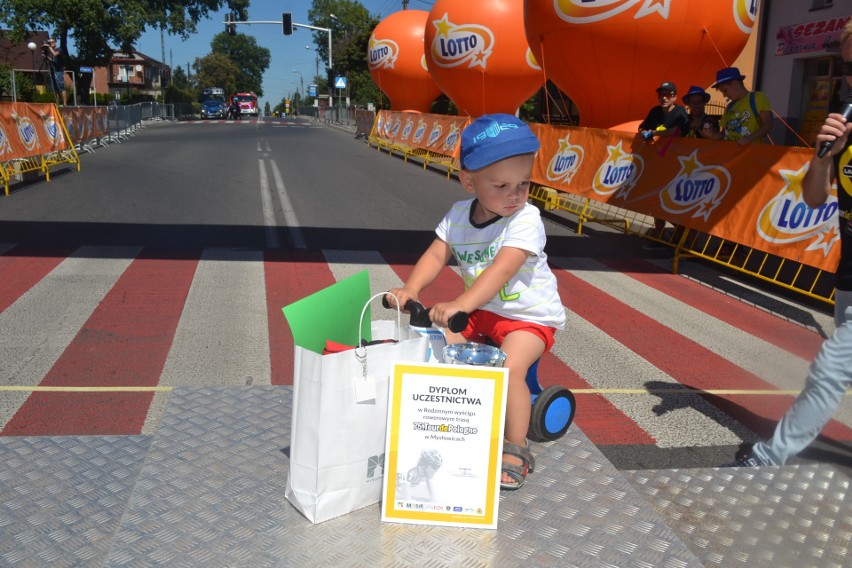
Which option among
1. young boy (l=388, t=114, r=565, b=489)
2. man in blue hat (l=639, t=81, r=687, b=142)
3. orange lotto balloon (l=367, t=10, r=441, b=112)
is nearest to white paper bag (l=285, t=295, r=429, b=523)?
young boy (l=388, t=114, r=565, b=489)

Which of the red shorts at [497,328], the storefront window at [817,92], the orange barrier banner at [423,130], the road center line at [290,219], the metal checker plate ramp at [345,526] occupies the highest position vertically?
the storefront window at [817,92]

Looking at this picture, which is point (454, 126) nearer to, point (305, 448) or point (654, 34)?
point (654, 34)

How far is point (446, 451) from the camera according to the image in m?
2.32

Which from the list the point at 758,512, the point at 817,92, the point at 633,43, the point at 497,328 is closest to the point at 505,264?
the point at 497,328

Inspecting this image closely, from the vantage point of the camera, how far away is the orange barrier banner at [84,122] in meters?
20.0

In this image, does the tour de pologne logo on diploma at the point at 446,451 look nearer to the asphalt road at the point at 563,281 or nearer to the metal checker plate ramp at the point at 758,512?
the metal checker plate ramp at the point at 758,512

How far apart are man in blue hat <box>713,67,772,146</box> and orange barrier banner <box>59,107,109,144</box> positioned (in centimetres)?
1603

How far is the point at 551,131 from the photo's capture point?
41.3 ft

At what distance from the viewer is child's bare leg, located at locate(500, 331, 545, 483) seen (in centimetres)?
266

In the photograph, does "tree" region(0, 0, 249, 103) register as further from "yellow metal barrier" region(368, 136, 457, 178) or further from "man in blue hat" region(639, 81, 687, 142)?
"man in blue hat" region(639, 81, 687, 142)

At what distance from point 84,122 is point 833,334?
Answer: 75.4ft

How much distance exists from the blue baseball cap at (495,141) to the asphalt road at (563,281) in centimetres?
187

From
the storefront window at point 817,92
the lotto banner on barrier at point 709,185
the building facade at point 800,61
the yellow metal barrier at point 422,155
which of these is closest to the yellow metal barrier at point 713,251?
the lotto banner on barrier at point 709,185

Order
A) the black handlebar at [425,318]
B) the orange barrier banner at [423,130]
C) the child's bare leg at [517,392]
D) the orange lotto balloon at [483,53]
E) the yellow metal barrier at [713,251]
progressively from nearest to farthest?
the black handlebar at [425,318] < the child's bare leg at [517,392] < the yellow metal barrier at [713,251] < the orange lotto balloon at [483,53] < the orange barrier banner at [423,130]
